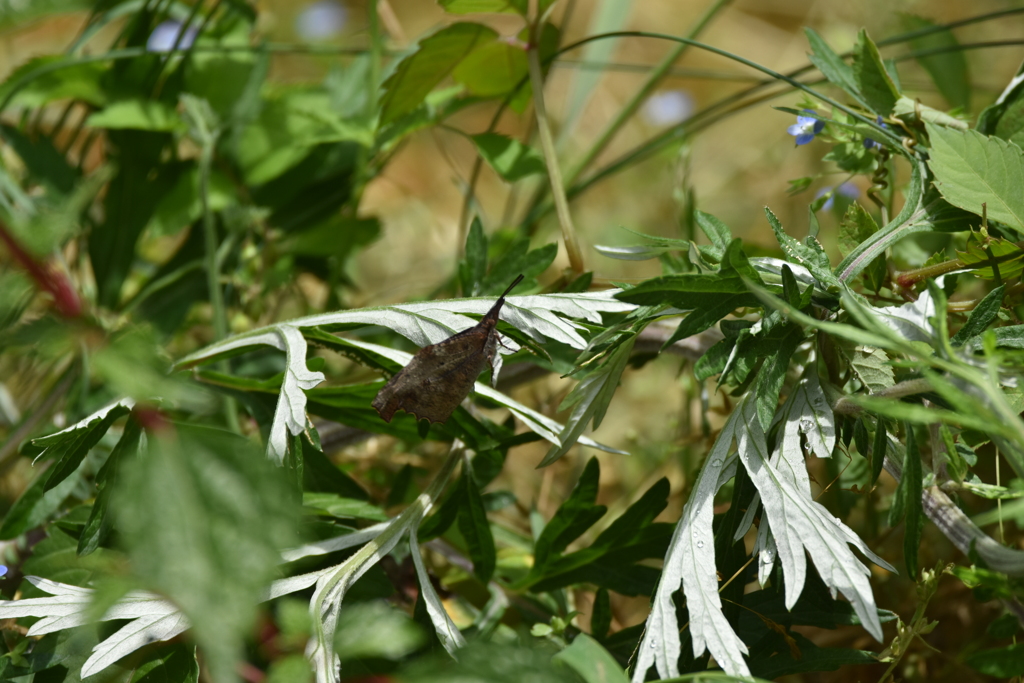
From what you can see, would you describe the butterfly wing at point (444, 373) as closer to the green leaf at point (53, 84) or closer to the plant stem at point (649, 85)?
the plant stem at point (649, 85)

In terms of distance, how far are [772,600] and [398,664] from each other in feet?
1.41

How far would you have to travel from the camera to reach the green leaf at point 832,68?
100 cm

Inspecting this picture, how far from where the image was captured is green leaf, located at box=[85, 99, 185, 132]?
1409mm

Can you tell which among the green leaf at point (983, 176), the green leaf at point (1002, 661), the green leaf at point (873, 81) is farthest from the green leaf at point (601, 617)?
the green leaf at point (873, 81)

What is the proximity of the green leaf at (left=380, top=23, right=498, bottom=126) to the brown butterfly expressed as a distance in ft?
1.56

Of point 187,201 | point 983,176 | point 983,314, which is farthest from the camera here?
point 187,201

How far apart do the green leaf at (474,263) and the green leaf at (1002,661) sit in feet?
2.25

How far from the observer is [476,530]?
964 mm

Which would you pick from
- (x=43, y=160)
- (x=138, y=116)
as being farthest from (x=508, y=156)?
(x=43, y=160)

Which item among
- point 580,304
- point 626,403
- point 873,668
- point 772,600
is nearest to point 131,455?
point 580,304

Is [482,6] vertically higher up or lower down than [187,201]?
higher up

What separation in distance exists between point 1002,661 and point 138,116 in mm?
1551

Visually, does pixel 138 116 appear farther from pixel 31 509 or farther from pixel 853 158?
pixel 853 158

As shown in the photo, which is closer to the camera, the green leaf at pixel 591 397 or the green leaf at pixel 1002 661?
the green leaf at pixel 1002 661
